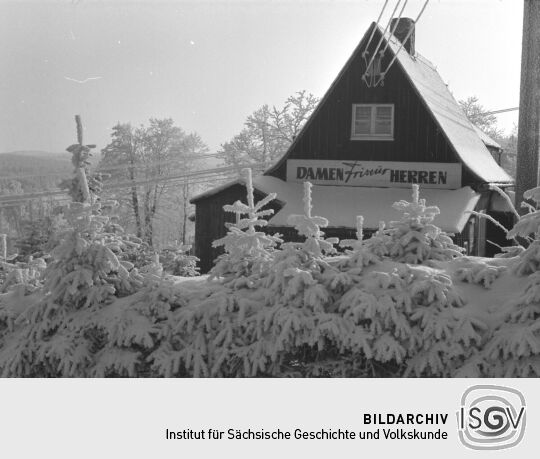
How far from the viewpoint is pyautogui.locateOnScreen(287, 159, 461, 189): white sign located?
43.9ft

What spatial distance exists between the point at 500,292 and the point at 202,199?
11024mm

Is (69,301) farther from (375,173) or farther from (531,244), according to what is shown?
(375,173)

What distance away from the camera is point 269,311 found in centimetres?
378

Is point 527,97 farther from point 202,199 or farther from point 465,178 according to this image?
point 202,199

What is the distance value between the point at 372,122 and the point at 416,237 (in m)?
10.3

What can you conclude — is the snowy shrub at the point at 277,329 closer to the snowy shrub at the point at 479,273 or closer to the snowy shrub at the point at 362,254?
the snowy shrub at the point at 362,254

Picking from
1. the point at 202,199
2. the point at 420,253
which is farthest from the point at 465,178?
the point at 420,253

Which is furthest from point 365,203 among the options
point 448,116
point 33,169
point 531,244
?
point 531,244

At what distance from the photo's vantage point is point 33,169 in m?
10.3

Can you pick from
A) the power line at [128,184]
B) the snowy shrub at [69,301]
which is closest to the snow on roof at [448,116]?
the power line at [128,184]

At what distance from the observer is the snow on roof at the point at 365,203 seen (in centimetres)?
1202

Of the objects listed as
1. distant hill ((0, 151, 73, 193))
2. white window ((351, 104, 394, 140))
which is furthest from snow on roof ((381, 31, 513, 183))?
distant hill ((0, 151, 73, 193))
